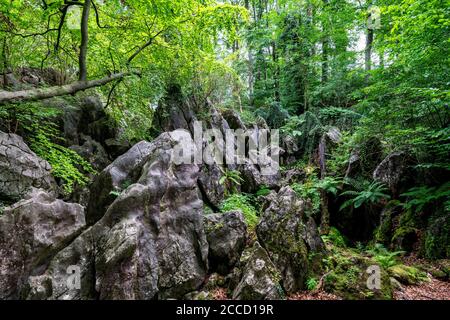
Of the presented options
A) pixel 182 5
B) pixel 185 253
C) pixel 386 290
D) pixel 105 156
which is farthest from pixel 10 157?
pixel 386 290

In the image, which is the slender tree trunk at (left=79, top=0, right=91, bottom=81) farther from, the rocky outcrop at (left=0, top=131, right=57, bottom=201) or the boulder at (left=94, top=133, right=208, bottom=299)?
the rocky outcrop at (left=0, top=131, right=57, bottom=201)

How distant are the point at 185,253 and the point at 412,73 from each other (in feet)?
25.5

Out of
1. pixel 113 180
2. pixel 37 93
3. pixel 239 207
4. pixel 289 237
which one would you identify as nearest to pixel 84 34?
pixel 37 93

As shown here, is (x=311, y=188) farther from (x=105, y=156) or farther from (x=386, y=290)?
(x=105, y=156)

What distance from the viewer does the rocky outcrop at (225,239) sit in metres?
6.08

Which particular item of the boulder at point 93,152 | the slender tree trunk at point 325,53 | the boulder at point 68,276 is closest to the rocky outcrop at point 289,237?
the boulder at point 68,276

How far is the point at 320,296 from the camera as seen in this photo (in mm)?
5129

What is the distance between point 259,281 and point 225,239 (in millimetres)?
1587

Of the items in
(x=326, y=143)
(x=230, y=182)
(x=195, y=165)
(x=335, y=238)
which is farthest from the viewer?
(x=326, y=143)

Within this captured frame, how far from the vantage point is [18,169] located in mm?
6734

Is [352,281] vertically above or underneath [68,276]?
underneath

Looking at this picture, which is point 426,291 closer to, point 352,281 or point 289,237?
point 352,281

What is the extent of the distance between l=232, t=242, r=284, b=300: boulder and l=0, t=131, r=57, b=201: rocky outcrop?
6088mm

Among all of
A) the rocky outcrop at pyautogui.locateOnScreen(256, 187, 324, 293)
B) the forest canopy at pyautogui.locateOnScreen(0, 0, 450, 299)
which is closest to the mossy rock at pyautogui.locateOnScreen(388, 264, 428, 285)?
the forest canopy at pyautogui.locateOnScreen(0, 0, 450, 299)
